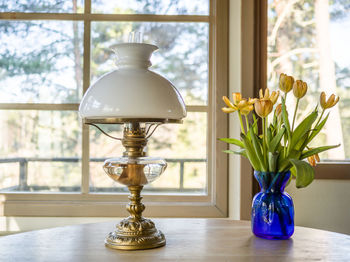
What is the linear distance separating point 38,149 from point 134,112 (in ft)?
4.47

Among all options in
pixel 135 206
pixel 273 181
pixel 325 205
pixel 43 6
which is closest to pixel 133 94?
pixel 135 206

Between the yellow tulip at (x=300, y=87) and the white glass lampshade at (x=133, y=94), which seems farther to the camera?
the yellow tulip at (x=300, y=87)

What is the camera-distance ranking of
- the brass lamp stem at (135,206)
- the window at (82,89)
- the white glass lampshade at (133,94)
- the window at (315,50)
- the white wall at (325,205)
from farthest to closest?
the window at (82,89), the window at (315,50), the white wall at (325,205), the brass lamp stem at (135,206), the white glass lampshade at (133,94)

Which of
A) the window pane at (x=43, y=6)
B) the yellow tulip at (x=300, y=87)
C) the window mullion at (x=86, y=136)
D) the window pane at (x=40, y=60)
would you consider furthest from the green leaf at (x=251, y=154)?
the window pane at (x=43, y=6)

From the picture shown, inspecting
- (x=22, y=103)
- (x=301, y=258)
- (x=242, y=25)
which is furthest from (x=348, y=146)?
(x=22, y=103)

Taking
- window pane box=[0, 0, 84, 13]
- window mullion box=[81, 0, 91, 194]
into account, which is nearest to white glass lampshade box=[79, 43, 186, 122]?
window mullion box=[81, 0, 91, 194]

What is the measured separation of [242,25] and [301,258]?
1.30 metres

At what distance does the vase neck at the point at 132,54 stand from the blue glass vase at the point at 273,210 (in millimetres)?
562

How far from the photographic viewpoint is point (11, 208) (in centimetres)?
215

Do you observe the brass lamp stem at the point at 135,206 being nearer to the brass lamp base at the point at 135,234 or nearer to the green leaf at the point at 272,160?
the brass lamp base at the point at 135,234

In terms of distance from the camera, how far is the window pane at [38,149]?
89.2 inches

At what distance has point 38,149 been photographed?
2271 mm

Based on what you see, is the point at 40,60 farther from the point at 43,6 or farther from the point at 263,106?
the point at 263,106

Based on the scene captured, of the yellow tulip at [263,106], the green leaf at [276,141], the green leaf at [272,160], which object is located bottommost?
the green leaf at [272,160]
